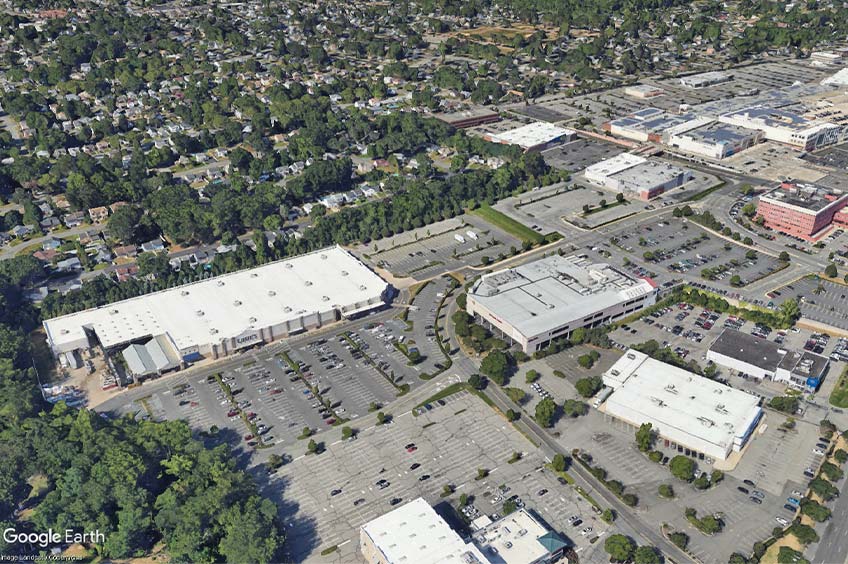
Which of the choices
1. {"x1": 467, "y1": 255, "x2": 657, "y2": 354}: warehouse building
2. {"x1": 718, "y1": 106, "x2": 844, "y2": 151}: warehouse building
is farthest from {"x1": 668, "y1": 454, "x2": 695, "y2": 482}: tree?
{"x1": 718, "y1": 106, "x2": 844, "y2": 151}: warehouse building

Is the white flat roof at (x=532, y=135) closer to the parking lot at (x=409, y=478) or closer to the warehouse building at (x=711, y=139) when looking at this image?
the warehouse building at (x=711, y=139)

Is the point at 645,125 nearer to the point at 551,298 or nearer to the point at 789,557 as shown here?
the point at 551,298

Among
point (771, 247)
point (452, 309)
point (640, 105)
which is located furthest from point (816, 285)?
point (640, 105)

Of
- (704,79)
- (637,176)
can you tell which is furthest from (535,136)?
(704,79)

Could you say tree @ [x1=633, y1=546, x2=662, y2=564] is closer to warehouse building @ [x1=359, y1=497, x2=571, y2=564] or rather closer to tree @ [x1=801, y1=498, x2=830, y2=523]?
warehouse building @ [x1=359, y1=497, x2=571, y2=564]

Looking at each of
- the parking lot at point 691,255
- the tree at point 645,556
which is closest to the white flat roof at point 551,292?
the parking lot at point 691,255

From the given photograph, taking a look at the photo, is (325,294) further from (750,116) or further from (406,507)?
(750,116)
